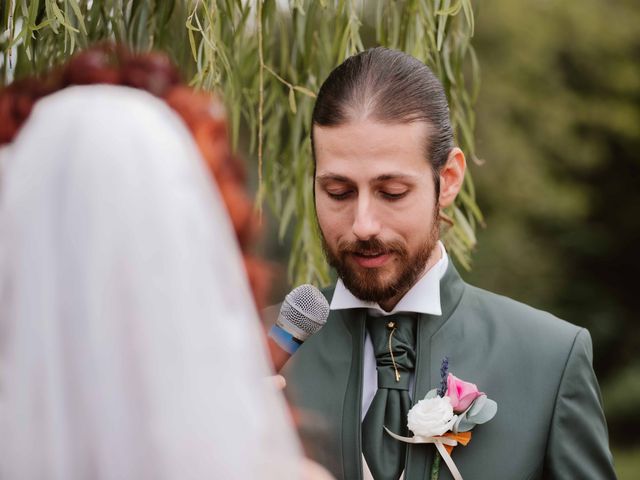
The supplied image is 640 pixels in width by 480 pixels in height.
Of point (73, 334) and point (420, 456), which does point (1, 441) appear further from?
point (420, 456)

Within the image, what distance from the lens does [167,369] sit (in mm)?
1421

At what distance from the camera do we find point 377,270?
2.65m

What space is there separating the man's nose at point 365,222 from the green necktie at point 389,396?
0.26m

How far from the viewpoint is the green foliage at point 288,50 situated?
10.6 feet

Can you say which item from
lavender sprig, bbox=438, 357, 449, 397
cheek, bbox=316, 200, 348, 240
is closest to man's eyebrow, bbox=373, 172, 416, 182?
cheek, bbox=316, 200, 348, 240

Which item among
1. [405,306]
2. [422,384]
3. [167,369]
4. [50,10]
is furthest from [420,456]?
[50,10]

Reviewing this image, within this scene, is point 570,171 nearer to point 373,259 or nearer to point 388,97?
point 388,97

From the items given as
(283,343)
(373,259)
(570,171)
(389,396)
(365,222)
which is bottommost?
(570,171)

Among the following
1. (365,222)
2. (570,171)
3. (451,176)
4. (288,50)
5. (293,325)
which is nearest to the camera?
(293,325)

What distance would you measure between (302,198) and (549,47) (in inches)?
383

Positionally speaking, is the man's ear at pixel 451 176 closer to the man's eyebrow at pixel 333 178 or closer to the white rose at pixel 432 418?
the man's eyebrow at pixel 333 178

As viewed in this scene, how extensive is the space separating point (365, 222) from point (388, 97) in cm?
39

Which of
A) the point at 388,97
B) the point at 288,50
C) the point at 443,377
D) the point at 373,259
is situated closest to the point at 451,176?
the point at 388,97

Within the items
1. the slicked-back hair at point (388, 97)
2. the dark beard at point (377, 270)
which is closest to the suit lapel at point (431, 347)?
the dark beard at point (377, 270)
